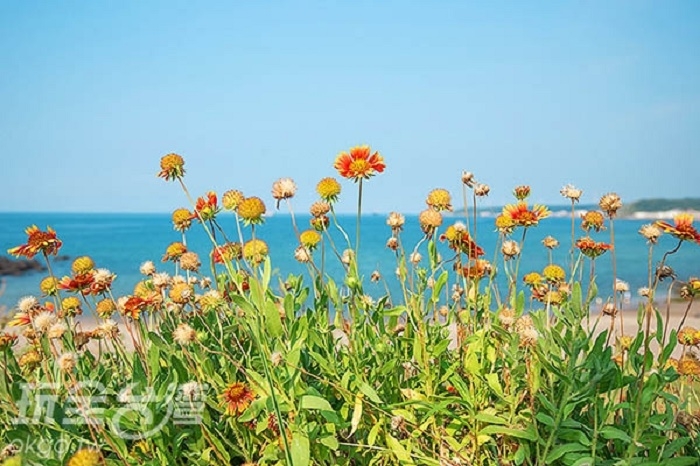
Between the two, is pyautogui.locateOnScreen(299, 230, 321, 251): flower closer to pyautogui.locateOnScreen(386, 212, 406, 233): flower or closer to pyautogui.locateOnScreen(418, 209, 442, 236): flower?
pyautogui.locateOnScreen(386, 212, 406, 233): flower

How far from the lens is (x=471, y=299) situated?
1833 millimetres

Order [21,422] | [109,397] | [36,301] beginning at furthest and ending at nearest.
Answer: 1. [36,301]
2. [109,397]
3. [21,422]

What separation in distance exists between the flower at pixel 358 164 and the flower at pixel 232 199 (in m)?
0.27

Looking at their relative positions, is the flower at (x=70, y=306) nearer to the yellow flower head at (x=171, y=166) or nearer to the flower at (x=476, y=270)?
the yellow flower head at (x=171, y=166)

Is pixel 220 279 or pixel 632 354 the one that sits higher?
pixel 220 279

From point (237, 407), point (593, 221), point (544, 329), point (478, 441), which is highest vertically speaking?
point (593, 221)

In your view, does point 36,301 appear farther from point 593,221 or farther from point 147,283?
point 593,221

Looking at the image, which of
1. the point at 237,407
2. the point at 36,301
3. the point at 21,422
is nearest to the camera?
the point at 237,407

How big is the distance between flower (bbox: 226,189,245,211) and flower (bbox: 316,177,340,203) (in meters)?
0.22

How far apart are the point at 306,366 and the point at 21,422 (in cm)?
73

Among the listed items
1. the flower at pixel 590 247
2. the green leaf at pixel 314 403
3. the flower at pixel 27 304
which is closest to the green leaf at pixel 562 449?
the green leaf at pixel 314 403

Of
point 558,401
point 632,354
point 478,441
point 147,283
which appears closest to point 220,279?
point 147,283

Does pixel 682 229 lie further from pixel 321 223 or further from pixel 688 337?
pixel 321 223

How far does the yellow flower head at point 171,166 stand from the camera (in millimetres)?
1760
